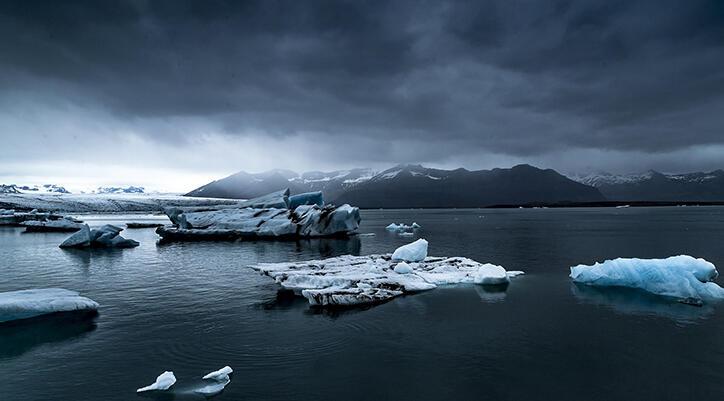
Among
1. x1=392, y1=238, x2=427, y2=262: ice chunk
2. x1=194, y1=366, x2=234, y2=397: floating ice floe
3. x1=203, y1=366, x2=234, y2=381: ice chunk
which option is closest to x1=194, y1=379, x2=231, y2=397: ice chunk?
x1=194, y1=366, x2=234, y2=397: floating ice floe

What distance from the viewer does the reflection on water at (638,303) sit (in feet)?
51.1

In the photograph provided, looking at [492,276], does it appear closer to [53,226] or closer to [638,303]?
[638,303]

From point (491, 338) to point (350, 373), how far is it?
203 inches

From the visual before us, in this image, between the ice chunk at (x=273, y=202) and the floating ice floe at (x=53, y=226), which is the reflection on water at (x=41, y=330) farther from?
the floating ice floe at (x=53, y=226)

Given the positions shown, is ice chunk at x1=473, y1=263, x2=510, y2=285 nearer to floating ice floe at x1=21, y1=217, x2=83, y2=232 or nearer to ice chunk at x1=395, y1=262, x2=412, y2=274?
ice chunk at x1=395, y1=262, x2=412, y2=274

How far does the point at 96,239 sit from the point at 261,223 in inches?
670

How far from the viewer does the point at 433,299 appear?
1831cm

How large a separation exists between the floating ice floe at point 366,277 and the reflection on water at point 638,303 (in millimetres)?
3953

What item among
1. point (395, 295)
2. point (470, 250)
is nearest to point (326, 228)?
point (470, 250)

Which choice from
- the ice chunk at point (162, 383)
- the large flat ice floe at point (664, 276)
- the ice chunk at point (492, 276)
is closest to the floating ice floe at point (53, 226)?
the ice chunk at point (492, 276)

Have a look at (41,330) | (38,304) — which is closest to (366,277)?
(41,330)

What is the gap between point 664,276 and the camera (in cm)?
1903

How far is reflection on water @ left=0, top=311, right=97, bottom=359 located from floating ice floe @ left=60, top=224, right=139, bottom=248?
28423 mm

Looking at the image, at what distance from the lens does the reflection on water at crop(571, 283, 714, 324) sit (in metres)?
15.6
